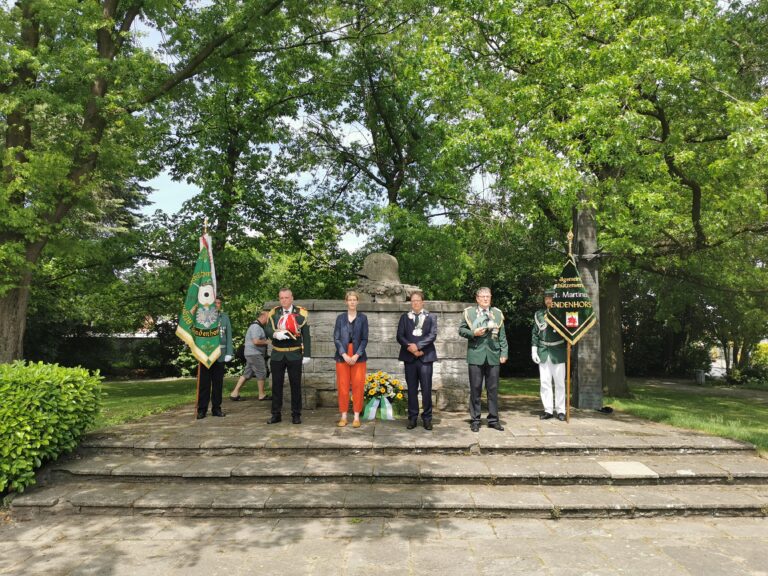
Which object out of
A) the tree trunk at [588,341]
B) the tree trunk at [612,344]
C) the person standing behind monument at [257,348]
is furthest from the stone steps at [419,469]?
the tree trunk at [612,344]

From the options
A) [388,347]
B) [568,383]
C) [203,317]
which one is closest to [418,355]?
[388,347]

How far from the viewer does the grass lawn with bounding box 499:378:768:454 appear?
7.41 metres

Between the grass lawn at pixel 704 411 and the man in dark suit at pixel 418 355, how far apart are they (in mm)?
3958

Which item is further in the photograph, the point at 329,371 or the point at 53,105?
the point at 53,105

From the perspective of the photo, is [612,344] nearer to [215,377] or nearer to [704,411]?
[704,411]

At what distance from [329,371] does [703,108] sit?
31.6 feet

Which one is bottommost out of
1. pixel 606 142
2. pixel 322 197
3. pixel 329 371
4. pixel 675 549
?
pixel 675 549

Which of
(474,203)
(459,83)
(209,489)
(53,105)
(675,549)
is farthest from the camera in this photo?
(474,203)

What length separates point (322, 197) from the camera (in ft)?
56.4

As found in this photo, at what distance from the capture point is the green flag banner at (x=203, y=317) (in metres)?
8.18

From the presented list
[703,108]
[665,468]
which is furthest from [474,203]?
[665,468]

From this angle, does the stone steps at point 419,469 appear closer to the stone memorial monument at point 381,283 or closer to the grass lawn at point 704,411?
the grass lawn at point 704,411

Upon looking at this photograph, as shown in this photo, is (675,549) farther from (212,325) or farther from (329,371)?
(212,325)

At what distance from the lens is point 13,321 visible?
35.6ft
